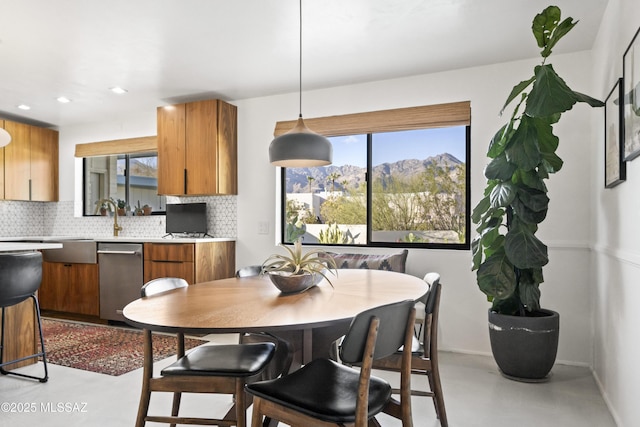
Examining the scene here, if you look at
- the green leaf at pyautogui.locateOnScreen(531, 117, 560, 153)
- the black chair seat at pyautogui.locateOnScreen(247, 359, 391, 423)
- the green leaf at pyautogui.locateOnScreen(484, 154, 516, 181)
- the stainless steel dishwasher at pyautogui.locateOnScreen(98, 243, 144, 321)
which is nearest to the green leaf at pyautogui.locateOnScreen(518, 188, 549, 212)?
the green leaf at pyautogui.locateOnScreen(484, 154, 516, 181)

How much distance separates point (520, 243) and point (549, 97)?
0.95 metres

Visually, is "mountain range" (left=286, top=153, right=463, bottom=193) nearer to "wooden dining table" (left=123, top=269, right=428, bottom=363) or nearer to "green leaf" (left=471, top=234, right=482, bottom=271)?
"green leaf" (left=471, top=234, right=482, bottom=271)

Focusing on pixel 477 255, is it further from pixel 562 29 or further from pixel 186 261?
pixel 186 261

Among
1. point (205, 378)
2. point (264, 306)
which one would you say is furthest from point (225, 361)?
point (264, 306)

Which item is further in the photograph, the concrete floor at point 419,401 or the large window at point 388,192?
the large window at point 388,192

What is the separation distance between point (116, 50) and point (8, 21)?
0.71 meters

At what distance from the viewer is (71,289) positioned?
511 cm

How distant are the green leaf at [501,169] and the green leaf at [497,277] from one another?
0.52 metres


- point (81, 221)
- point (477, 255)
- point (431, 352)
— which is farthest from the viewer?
point (81, 221)

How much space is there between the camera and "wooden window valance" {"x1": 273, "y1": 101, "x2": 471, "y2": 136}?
13.0ft

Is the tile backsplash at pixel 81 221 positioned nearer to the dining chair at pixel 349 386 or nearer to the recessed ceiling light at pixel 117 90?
the recessed ceiling light at pixel 117 90

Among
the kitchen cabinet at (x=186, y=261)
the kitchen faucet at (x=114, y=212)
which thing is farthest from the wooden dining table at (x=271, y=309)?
the kitchen faucet at (x=114, y=212)

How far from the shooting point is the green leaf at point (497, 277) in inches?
117

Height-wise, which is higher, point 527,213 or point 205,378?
point 527,213
